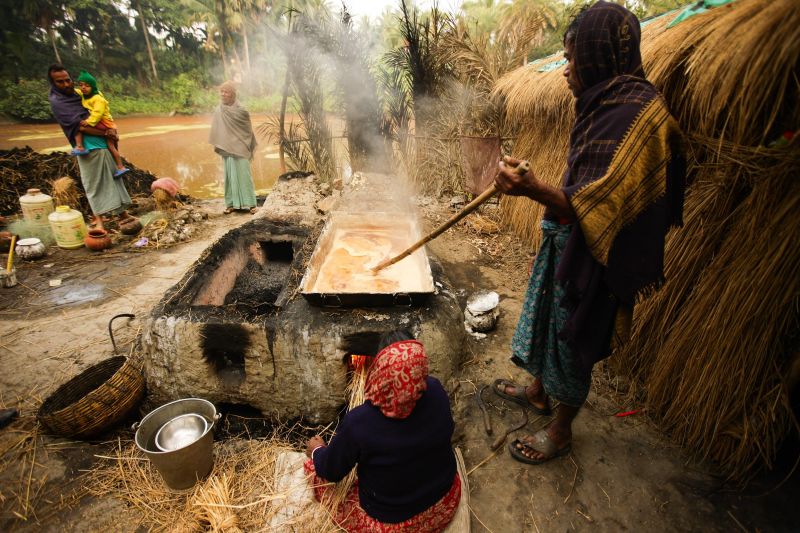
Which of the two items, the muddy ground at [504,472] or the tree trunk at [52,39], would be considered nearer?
the muddy ground at [504,472]

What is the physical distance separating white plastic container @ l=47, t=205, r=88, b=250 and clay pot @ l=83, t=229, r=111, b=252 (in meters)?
0.13

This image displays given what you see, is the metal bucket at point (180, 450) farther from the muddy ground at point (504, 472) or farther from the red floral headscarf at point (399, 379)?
the red floral headscarf at point (399, 379)

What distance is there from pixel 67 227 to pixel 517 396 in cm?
683

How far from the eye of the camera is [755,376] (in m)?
2.10

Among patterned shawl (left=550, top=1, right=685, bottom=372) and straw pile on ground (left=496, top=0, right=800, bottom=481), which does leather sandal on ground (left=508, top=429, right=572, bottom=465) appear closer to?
straw pile on ground (left=496, top=0, right=800, bottom=481)

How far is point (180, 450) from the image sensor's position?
2113 millimetres

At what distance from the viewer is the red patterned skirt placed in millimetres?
1659

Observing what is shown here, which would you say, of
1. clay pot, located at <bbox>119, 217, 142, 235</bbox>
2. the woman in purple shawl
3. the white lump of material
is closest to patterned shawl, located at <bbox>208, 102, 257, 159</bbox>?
clay pot, located at <bbox>119, 217, 142, 235</bbox>

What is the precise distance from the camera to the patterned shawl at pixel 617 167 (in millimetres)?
1490

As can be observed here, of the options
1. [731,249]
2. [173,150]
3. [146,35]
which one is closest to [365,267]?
[731,249]

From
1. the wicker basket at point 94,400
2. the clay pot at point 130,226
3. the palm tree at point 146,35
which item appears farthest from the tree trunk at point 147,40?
the wicker basket at point 94,400

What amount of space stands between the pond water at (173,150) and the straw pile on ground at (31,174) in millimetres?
2523

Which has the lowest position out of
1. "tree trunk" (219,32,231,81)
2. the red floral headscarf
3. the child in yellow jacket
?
the red floral headscarf

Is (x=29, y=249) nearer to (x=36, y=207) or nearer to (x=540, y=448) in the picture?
(x=36, y=207)
